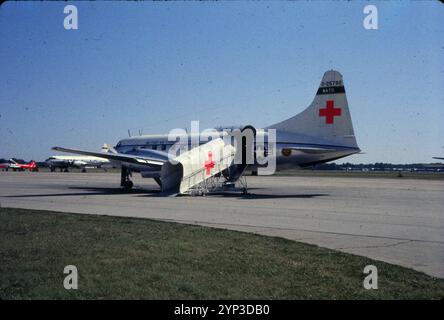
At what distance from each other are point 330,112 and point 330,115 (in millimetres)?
177

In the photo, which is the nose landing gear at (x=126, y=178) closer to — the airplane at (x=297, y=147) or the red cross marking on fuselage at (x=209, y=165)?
the airplane at (x=297, y=147)

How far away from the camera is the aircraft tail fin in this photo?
25844mm

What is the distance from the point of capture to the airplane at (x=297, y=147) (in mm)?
25781

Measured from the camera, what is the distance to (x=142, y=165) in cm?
2886

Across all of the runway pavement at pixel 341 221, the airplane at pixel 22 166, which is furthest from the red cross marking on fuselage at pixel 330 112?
the airplane at pixel 22 166

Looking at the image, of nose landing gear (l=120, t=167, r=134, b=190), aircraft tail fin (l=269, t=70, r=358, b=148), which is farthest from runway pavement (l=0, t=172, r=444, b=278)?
nose landing gear (l=120, t=167, r=134, b=190)

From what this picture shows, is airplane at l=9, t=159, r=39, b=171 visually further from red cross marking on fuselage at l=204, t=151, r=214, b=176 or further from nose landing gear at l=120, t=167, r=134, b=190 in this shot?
red cross marking on fuselage at l=204, t=151, r=214, b=176

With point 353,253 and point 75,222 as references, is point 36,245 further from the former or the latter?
point 353,253

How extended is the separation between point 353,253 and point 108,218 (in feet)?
26.4

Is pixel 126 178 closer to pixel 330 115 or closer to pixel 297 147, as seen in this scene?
pixel 297 147

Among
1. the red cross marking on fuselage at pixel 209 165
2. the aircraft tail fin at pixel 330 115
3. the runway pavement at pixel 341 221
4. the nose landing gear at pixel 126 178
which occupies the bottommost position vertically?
the runway pavement at pixel 341 221

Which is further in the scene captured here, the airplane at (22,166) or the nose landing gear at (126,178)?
the airplane at (22,166)

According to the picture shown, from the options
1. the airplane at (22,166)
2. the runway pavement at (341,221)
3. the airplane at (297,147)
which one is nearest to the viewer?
the runway pavement at (341,221)
